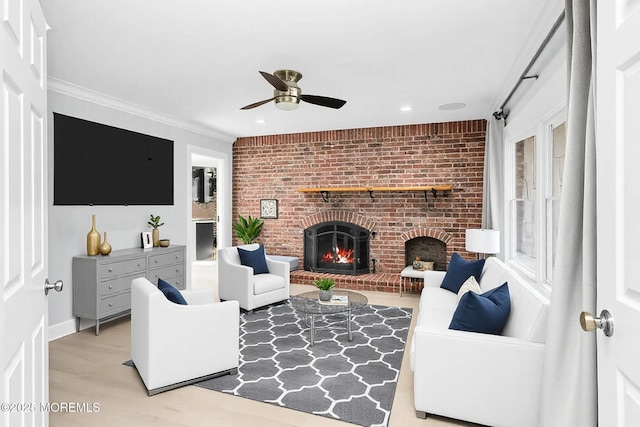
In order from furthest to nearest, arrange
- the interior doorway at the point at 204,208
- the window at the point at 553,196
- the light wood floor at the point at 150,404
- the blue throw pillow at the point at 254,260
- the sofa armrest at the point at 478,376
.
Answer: the interior doorway at the point at 204,208
the blue throw pillow at the point at 254,260
the window at the point at 553,196
the light wood floor at the point at 150,404
the sofa armrest at the point at 478,376

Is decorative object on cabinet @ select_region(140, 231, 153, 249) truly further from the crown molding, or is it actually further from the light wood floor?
the light wood floor

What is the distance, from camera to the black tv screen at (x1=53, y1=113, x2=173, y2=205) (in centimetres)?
376

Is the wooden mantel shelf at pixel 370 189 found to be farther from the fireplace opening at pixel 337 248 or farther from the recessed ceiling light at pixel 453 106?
the recessed ceiling light at pixel 453 106

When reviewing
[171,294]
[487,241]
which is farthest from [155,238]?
[487,241]

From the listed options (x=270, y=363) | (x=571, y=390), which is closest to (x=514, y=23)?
(x=571, y=390)

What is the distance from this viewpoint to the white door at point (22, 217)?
3.39ft

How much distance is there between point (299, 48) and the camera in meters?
2.88

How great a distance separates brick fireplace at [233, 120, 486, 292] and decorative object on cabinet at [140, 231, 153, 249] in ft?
7.04

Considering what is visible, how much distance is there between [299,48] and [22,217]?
2236 millimetres

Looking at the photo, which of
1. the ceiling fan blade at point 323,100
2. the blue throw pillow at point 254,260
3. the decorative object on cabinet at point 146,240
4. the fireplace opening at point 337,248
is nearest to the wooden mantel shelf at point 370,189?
the fireplace opening at point 337,248

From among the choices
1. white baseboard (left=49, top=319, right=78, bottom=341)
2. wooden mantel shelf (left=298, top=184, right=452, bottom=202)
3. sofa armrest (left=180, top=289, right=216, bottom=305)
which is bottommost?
white baseboard (left=49, top=319, right=78, bottom=341)

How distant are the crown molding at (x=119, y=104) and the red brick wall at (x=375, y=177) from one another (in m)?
1.18
